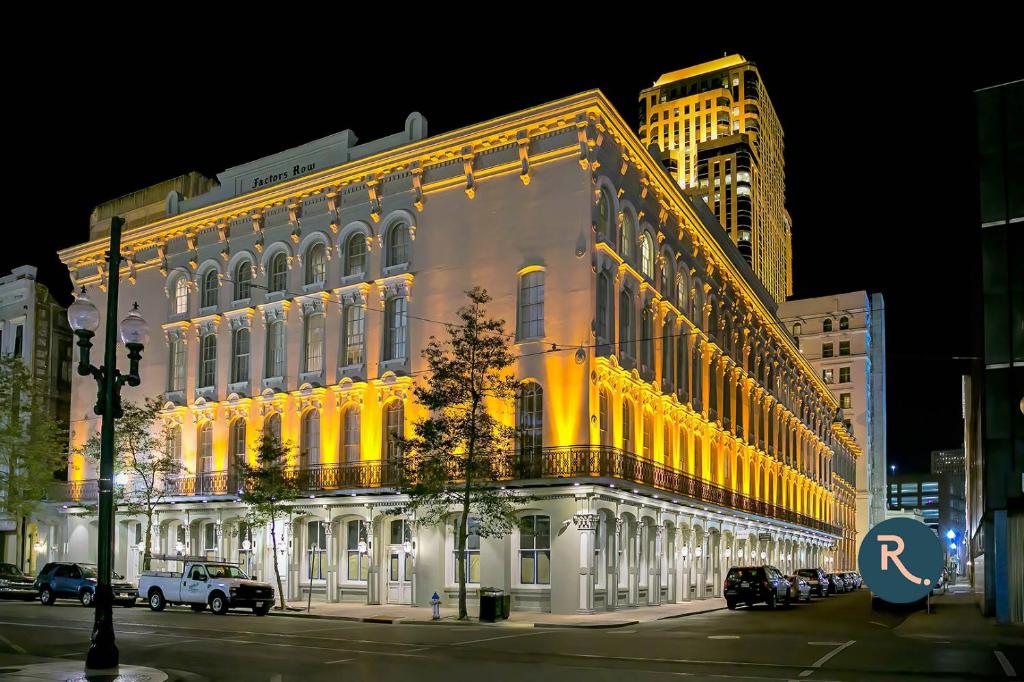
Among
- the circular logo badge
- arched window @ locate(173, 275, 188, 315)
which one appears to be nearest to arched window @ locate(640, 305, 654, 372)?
arched window @ locate(173, 275, 188, 315)

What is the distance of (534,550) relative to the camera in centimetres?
3466

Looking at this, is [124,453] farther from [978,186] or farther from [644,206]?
[978,186]

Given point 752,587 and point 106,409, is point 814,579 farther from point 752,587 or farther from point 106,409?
point 106,409

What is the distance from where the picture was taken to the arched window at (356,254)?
136 ft

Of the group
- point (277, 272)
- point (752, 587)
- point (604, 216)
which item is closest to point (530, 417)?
point (604, 216)

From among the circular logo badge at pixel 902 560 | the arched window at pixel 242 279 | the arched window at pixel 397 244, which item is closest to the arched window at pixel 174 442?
the arched window at pixel 242 279

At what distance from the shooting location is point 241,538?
42594mm

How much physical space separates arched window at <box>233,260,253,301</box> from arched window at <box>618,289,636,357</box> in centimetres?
1656

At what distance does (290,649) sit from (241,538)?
75.2 feet

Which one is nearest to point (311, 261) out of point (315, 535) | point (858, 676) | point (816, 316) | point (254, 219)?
point (254, 219)

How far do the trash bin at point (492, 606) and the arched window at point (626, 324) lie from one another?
10734mm

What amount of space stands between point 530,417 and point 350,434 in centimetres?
863

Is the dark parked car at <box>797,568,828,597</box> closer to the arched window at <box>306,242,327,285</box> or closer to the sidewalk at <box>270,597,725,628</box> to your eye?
the sidewalk at <box>270,597,725,628</box>

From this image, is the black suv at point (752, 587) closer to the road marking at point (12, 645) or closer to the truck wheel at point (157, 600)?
the truck wheel at point (157, 600)
